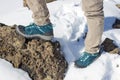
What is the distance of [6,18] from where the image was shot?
4926 mm

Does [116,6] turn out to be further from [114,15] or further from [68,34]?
[68,34]

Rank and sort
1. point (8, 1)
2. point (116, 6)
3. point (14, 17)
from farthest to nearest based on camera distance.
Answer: point (8, 1), point (116, 6), point (14, 17)

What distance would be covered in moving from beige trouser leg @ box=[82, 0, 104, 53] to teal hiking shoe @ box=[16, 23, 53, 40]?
1.40 feet

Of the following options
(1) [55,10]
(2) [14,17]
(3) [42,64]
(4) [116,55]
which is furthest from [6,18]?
(4) [116,55]

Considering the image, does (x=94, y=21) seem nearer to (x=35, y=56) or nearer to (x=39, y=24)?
(x=39, y=24)

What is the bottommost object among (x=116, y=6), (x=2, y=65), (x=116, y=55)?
(x=116, y=6)

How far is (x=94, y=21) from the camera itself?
355cm

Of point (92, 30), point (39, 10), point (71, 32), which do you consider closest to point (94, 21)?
point (92, 30)

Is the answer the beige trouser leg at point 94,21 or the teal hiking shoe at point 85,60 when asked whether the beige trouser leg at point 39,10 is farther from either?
the teal hiking shoe at point 85,60

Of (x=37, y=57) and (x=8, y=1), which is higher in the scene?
(x=37, y=57)

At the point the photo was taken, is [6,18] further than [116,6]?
No

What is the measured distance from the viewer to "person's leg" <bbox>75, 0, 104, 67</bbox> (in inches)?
136

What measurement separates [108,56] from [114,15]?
3.94 ft

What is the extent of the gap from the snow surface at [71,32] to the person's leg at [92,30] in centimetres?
8
